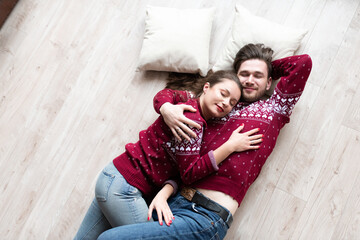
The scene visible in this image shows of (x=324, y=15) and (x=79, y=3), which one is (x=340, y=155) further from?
(x=79, y=3)

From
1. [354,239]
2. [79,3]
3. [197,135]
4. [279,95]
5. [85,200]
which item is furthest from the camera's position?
[79,3]

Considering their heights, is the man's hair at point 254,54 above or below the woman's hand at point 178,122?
above

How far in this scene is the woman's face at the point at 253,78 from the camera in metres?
1.60

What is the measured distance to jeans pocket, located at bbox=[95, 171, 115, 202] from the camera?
1540 mm

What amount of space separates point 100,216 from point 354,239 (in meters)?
1.42

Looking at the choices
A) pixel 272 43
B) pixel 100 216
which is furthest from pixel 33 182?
pixel 272 43

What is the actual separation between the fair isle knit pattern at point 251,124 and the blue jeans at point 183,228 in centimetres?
14

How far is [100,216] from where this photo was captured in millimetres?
1657

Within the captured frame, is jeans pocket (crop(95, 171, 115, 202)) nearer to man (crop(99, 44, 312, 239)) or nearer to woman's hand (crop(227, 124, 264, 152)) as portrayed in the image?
man (crop(99, 44, 312, 239))

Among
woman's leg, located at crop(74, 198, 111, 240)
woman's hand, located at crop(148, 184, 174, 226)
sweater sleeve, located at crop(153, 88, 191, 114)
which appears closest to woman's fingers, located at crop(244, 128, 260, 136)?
sweater sleeve, located at crop(153, 88, 191, 114)

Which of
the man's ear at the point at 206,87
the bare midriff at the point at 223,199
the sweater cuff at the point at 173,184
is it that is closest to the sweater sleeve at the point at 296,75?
the man's ear at the point at 206,87

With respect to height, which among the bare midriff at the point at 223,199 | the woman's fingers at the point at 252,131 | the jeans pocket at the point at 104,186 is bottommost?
the jeans pocket at the point at 104,186

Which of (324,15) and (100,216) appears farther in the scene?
(324,15)

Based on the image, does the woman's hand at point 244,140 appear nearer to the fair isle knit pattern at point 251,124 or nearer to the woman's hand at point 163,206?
the fair isle knit pattern at point 251,124
